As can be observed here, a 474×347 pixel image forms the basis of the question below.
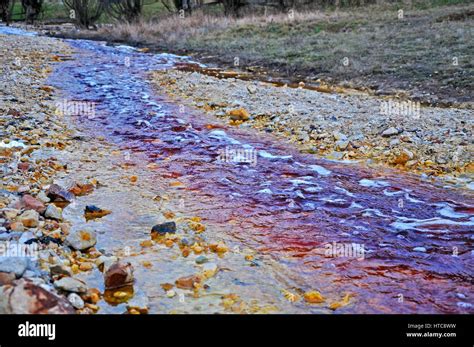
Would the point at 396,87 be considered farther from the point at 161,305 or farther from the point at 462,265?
the point at 161,305

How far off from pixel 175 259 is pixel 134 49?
20841 mm

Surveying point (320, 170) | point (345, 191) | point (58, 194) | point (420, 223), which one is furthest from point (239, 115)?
point (420, 223)

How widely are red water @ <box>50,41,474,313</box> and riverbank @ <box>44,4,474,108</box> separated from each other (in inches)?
213

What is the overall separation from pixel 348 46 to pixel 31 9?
3499cm

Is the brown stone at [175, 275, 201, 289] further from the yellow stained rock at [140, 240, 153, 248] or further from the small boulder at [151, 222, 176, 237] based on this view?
the small boulder at [151, 222, 176, 237]

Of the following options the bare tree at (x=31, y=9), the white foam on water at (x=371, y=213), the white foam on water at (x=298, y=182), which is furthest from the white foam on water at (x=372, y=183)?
the bare tree at (x=31, y=9)

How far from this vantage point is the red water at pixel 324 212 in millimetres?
4195

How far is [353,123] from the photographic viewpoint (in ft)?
30.3

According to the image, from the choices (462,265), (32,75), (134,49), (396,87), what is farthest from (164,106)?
(134,49)

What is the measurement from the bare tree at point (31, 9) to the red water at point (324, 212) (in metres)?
37.8

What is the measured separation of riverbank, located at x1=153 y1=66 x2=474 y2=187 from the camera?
7598mm

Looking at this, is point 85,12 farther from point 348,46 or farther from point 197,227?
point 197,227

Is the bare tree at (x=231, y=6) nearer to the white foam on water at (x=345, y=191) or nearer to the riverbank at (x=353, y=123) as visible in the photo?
the riverbank at (x=353, y=123)
